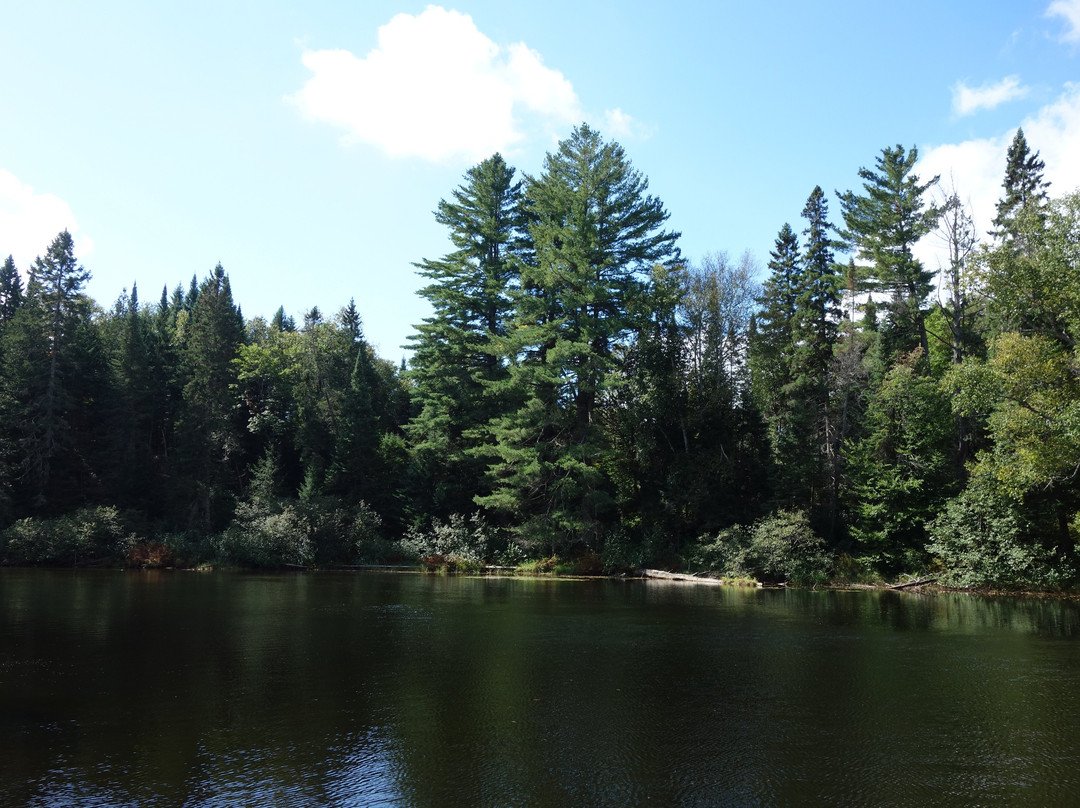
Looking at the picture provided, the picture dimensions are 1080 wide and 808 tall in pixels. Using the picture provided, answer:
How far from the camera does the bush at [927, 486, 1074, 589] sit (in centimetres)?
2647

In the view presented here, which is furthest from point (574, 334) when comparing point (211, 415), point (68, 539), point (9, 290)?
point (9, 290)

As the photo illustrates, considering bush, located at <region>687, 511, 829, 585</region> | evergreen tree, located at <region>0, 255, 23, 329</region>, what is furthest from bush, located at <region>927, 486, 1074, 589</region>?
evergreen tree, located at <region>0, 255, 23, 329</region>

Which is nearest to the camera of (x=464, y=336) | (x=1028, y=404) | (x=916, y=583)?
(x=1028, y=404)

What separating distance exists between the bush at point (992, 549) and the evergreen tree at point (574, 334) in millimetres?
15148

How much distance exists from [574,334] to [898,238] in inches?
741

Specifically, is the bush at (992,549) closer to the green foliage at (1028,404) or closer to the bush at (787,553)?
the green foliage at (1028,404)

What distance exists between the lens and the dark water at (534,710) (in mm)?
7012

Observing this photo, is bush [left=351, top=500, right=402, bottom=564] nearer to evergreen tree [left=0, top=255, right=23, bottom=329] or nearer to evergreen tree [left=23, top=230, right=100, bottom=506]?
evergreen tree [left=23, top=230, right=100, bottom=506]

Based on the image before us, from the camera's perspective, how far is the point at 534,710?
9.85m

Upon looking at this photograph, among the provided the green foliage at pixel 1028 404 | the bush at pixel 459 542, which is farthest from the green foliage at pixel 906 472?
the bush at pixel 459 542

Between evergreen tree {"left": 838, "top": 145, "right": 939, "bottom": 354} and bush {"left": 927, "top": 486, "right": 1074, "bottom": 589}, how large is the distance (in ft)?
42.1

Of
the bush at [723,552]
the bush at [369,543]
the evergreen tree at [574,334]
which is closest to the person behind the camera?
the bush at [723,552]

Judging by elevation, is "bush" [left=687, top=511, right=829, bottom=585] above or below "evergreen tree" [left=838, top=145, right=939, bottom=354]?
below

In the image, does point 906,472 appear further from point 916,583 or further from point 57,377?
point 57,377
